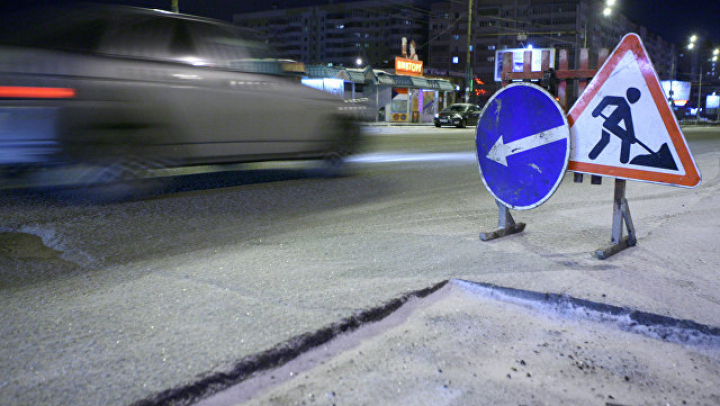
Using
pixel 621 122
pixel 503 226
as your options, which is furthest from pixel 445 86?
pixel 621 122

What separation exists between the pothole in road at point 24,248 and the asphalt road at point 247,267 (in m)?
0.02

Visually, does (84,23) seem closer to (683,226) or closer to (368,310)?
(368,310)

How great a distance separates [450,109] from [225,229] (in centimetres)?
3103

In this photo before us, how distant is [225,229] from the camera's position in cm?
501

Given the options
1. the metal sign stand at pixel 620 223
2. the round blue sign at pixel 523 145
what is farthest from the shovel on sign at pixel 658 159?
the round blue sign at pixel 523 145

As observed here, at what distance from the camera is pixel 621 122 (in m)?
4.09

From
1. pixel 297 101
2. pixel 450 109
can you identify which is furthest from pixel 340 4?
pixel 297 101

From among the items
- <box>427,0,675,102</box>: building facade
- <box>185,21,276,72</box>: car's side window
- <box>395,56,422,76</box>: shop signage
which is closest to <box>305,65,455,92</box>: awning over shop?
<box>395,56,422,76</box>: shop signage

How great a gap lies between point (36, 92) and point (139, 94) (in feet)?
3.18

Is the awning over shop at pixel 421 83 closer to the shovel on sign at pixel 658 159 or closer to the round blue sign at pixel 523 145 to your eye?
the round blue sign at pixel 523 145

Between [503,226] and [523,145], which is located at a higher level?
[523,145]

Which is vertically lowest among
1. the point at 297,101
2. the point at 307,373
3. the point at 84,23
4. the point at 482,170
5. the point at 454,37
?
the point at 307,373

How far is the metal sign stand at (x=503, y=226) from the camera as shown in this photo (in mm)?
4723

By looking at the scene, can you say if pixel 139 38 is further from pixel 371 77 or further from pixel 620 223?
pixel 371 77
